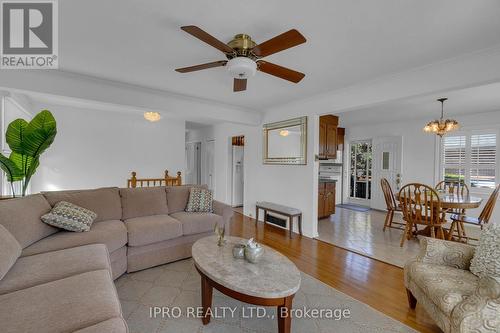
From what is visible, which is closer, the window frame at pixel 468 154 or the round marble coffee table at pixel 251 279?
the round marble coffee table at pixel 251 279

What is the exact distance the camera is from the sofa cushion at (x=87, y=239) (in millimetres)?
1942

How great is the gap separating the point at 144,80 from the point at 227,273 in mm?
2762

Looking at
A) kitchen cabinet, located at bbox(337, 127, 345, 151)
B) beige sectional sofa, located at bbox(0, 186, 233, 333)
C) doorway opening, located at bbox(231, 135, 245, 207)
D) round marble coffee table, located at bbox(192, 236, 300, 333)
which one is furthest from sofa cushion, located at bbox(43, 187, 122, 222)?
kitchen cabinet, located at bbox(337, 127, 345, 151)

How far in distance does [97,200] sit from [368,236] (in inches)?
164

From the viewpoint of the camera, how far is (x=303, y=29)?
1.85 m

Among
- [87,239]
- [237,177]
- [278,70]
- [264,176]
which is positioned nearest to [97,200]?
[87,239]

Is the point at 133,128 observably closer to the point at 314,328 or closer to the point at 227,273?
the point at 227,273

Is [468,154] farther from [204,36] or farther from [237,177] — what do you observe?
[204,36]

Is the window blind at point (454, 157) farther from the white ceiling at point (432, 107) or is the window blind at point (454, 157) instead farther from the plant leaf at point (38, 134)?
the plant leaf at point (38, 134)

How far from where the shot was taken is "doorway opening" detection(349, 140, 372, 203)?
641 centimetres

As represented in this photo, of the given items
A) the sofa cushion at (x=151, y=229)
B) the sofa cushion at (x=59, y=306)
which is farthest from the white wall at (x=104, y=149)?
the sofa cushion at (x=59, y=306)

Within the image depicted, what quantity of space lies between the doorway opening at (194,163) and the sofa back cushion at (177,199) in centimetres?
407

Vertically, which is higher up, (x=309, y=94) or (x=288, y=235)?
(x=309, y=94)

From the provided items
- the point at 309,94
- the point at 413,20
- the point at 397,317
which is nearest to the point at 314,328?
the point at 397,317
